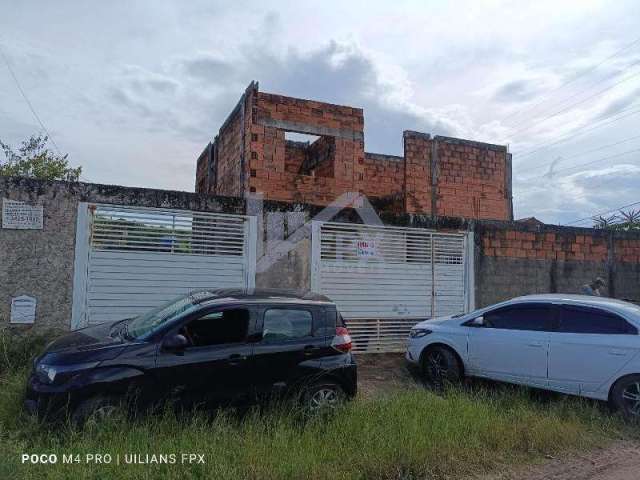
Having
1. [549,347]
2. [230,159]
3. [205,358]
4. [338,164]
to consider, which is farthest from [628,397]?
[230,159]

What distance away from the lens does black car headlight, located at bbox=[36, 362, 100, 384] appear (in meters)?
4.47

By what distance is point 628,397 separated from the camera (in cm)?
587

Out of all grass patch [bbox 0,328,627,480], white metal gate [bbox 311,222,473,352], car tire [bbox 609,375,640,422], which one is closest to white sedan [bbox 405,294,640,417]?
car tire [bbox 609,375,640,422]

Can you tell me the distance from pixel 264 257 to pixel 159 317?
10.4 feet

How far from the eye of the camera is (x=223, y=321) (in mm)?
5293

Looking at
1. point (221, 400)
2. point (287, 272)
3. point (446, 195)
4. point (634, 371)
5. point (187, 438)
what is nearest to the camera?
point (187, 438)

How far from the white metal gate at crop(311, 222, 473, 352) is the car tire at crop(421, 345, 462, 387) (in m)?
1.67

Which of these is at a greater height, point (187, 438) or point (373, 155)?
point (373, 155)

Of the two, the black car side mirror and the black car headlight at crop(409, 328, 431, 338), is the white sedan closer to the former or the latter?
the black car headlight at crop(409, 328, 431, 338)

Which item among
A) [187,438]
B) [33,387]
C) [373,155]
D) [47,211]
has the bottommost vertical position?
[187,438]

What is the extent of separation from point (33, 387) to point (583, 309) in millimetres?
6324

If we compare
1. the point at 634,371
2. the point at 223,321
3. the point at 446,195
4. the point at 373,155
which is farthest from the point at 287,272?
the point at 373,155

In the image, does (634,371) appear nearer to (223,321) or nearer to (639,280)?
(223,321)

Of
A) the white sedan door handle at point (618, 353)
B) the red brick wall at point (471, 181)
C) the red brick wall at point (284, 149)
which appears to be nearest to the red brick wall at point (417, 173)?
the red brick wall at point (471, 181)
